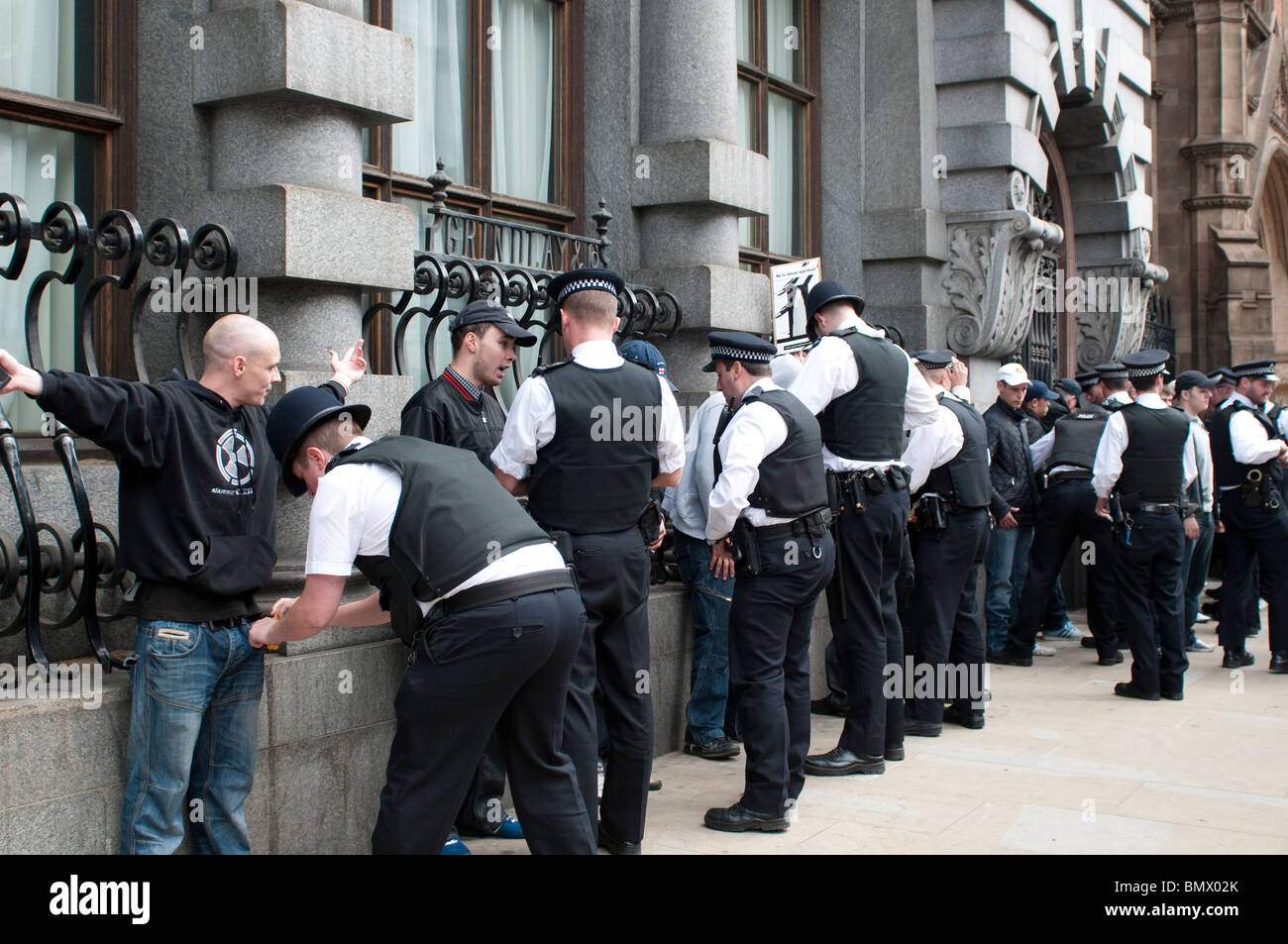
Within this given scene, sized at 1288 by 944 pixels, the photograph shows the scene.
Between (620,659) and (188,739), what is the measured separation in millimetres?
1760

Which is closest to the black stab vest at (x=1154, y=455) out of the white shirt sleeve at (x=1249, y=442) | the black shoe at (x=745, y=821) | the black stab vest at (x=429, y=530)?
the white shirt sleeve at (x=1249, y=442)

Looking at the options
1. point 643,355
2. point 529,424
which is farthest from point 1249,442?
point 529,424

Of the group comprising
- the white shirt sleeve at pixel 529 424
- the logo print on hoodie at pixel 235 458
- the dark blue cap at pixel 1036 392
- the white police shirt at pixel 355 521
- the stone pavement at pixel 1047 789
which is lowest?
the stone pavement at pixel 1047 789

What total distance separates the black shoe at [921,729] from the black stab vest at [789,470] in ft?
7.42

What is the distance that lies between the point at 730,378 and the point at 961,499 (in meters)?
2.30

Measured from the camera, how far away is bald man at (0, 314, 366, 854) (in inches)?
161

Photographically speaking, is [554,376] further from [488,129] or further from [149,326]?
[488,129]

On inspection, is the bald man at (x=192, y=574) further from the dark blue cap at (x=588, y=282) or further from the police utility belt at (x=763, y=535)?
the police utility belt at (x=763, y=535)

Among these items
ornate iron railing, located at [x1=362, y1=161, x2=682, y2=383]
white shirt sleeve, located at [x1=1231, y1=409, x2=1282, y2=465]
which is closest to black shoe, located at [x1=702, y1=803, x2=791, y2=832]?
ornate iron railing, located at [x1=362, y1=161, x2=682, y2=383]

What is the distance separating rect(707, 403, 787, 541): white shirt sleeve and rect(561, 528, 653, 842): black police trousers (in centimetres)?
55

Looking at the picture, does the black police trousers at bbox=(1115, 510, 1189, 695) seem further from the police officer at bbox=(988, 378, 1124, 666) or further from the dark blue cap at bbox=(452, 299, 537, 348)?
the dark blue cap at bbox=(452, 299, 537, 348)

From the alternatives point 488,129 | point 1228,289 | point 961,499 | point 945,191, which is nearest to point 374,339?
point 488,129

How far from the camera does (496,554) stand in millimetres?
3873

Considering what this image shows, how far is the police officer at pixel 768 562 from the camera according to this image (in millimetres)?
5684
